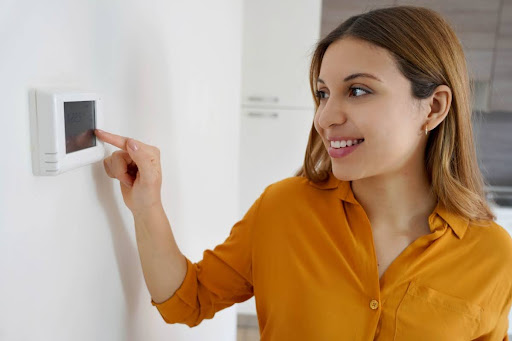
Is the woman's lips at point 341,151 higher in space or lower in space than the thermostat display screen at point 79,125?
lower

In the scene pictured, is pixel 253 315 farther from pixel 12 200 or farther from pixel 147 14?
pixel 12 200

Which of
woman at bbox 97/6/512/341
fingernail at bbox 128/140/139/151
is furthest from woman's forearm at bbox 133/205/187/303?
fingernail at bbox 128/140/139/151

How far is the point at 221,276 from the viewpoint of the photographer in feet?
3.36

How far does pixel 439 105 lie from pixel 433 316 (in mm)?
444

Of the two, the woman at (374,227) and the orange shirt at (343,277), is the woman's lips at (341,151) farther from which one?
the orange shirt at (343,277)

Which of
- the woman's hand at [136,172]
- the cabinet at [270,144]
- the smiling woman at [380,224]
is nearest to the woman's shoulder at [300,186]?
Result: the smiling woman at [380,224]

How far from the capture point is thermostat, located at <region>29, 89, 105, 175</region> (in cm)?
50

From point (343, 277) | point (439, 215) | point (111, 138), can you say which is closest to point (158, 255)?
point (111, 138)

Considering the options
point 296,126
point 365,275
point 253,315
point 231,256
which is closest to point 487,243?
point 365,275

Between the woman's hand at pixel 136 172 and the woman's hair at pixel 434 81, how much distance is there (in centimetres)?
44

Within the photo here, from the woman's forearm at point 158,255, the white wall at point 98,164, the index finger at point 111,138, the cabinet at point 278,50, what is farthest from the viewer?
the cabinet at point 278,50

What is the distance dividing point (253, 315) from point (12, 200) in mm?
2813

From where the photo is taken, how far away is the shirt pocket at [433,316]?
2.97 feet

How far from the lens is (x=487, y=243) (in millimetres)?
994
